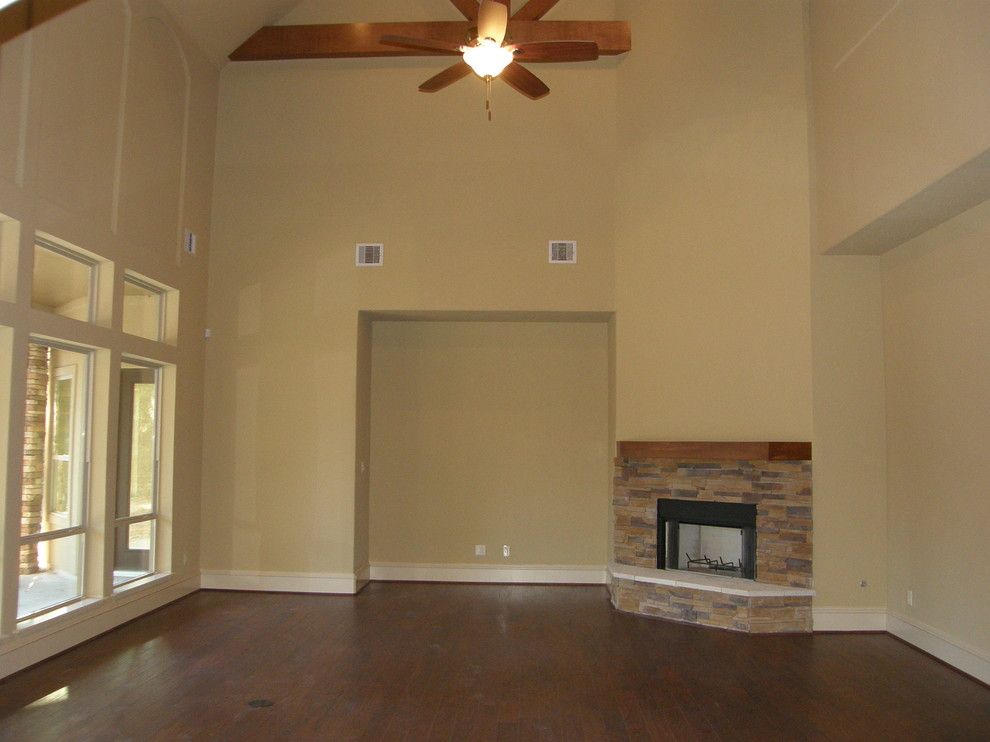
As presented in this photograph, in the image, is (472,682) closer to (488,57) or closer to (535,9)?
(488,57)

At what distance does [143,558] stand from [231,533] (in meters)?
0.89

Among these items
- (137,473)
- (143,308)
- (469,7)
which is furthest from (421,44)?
(137,473)

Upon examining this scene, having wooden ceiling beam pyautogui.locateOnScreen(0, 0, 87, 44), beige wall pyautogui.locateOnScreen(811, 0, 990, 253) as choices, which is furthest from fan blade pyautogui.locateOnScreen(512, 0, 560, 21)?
wooden ceiling beam pyautogui.locateOnScreen(0, 0, 87, 44)

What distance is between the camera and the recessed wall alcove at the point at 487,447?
7.60m

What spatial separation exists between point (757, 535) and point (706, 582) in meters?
0.58

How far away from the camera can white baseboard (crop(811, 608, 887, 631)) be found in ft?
19.5

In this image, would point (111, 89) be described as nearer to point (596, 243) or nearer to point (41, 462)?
point (41, 462)

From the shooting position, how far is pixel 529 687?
459 centimetres

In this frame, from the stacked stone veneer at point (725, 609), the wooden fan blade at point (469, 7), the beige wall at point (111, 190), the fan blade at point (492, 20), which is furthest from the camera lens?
the stacked stone veneer at point (725, 609)

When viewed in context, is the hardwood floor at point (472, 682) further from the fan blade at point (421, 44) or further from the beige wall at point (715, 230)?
the fan blade at point (421, 44)

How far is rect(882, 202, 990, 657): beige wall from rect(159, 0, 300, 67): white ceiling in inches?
241

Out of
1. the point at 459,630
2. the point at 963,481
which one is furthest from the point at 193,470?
the point at 963,481

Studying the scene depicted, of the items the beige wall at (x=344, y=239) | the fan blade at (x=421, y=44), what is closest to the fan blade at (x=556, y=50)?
the fan blade at (x=421, y=44)

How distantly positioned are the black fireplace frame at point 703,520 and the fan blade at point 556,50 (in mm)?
3817
